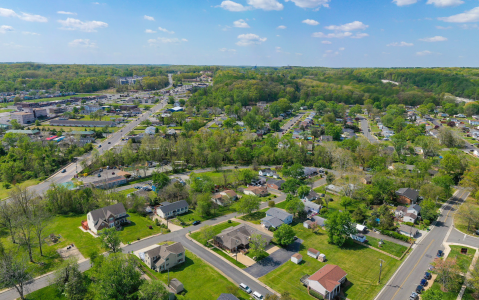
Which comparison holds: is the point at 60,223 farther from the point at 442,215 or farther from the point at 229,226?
the point at 442,215

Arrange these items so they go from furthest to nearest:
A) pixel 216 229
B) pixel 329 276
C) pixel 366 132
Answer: pixel 366 132 < pixel 216 229 < pixel 329 276

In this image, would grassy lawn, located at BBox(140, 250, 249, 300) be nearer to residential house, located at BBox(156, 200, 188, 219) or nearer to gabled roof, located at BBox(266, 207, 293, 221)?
residential house, located at BBox(156, 200, 188, 219)

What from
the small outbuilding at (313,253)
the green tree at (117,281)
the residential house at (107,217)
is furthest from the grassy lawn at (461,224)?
the residential house at (107,217)

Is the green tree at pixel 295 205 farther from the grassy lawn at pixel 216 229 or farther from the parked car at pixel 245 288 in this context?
the parked car at pixel 245 288

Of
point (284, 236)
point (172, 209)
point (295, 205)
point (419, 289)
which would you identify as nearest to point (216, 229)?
point (172, 209)

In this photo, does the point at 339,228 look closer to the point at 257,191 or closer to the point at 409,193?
the point at 257,191

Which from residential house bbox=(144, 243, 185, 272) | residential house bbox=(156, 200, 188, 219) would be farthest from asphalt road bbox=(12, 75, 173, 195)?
residential house bbox=(144, 243, 185, 272)

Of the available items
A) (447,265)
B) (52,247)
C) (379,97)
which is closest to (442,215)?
(447,265)
